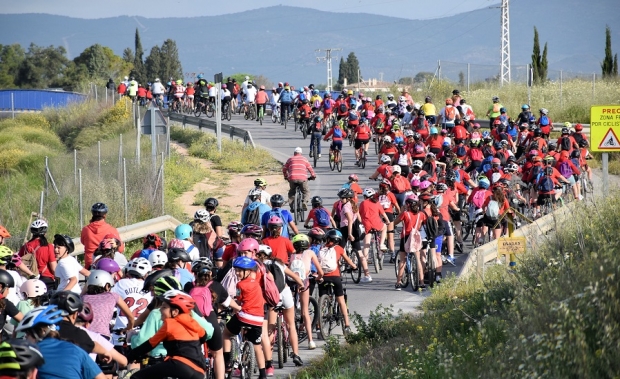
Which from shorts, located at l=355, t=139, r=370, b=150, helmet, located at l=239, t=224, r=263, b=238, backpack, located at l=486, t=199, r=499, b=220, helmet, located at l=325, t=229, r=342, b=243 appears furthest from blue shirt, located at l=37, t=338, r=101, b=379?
shorts, located at l=355, t=139, r=370, b=150

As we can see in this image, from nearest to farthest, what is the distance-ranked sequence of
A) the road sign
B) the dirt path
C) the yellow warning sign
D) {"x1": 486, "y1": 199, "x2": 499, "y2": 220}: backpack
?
the yellow warning sign
{"x1": 486, "y1": 199, "x2": 499, "y2": 220}: backpack
the road sign
the dirt path

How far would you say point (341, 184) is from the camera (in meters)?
30.8

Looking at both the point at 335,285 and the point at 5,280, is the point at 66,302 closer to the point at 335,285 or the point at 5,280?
the point at 5,280

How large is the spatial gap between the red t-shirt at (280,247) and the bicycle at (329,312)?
0.91 meters

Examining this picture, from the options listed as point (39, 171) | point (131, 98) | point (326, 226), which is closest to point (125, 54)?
point (131, 98)

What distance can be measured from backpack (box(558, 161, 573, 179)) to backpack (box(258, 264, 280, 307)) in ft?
45.5

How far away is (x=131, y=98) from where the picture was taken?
53.6 m

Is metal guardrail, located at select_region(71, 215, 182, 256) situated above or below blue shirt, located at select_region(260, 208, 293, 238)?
below

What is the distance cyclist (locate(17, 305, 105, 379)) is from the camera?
776 cm

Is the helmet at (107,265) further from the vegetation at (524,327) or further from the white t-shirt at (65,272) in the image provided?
the vegetation at (524,327)

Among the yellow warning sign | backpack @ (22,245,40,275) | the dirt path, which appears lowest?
the dirt path

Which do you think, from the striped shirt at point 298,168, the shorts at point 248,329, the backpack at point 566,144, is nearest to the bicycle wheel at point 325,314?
the shorts at point 248,329

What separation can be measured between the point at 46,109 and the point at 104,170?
3788cm

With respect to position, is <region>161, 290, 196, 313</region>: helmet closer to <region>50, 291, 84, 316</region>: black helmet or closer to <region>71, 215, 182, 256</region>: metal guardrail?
<region>50, 291, 84, 316</region>: black helmet
